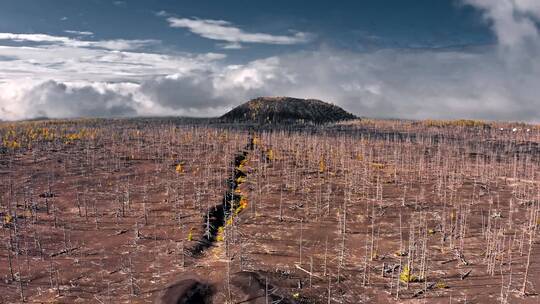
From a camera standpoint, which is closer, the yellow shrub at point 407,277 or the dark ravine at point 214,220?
the yellow shrub at point 407,277

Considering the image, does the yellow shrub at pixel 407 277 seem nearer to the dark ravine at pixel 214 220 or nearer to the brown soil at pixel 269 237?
the brown soil at pixel 269 237

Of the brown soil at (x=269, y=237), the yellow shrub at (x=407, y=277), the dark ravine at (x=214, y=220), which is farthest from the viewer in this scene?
the dark ravine at (x=214, y=220)

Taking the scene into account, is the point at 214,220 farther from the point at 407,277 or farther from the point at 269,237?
the point at 407,277

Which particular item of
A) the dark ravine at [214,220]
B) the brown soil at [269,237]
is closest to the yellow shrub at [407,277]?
the brown soil at [269,237]

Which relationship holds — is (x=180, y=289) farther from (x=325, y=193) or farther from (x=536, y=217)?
(x=536, y=217)

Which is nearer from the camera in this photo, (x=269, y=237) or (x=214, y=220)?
(x=269, y=237)

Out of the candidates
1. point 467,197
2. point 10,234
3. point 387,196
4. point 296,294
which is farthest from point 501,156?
point 10,234

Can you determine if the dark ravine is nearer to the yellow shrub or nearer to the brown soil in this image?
the brown soil

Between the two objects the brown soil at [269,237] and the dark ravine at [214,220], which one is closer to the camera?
the brown soil at [269,237]

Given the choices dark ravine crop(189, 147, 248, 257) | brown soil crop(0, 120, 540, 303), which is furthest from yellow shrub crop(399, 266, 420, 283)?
dark ravine crop(189, 147, 248, 257)

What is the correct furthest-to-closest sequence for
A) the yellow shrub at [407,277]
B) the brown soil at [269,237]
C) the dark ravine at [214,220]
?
the dark ravine at [214,220] → the yellow shrub at [407,277] → the brown soil at [269,237]

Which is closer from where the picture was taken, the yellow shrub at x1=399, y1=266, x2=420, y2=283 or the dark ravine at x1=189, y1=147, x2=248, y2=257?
the yellow shrub at x1=399, y1=266, x2=420, y2=283

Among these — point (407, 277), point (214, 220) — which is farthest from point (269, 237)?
point (407, 277)
